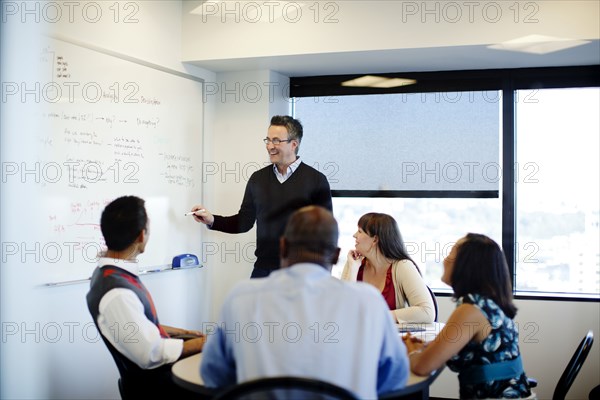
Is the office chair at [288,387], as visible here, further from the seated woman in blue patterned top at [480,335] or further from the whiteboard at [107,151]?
→ the whiteboard at [107,151]

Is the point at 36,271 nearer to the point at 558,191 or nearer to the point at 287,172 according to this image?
the point at 287,172

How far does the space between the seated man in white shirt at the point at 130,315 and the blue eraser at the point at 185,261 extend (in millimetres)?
1661

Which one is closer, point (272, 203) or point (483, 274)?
point (483, 274)

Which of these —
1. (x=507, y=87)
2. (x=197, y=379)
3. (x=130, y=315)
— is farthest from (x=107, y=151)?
(x=507, y=87)

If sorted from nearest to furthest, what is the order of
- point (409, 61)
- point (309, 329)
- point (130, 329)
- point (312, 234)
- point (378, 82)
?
point (309, 329), point (312, 234), point (130, 329), point (409, 61), point (378, 82)

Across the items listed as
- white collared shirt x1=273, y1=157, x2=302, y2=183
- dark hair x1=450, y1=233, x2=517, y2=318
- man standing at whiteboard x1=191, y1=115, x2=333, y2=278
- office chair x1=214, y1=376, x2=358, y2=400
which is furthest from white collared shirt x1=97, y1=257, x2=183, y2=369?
white collared shirt x1=273, y1=157, x2=302, y2=183

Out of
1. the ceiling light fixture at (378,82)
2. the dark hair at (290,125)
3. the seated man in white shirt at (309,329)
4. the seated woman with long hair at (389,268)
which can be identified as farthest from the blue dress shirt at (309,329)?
the ceiling light fixture at (378,82)

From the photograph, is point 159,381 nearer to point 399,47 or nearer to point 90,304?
point 90,304

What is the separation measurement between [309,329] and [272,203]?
239 centimetres

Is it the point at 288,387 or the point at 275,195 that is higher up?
the point at 275,195

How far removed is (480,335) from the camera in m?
2.34

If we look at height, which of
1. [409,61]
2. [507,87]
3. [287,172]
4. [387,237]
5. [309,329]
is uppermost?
[409,61]

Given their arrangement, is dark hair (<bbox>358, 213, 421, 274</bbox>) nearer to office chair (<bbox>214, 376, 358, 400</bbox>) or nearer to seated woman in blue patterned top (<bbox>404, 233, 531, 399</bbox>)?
seated woman in blue patterned top (<bbox>404, 233, 531, 399</bbox>)

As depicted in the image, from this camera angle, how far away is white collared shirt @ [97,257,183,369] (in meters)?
2.46
